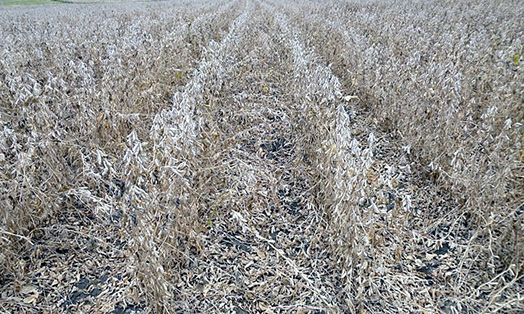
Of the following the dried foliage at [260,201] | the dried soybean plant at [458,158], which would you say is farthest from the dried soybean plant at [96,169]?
the dried soybean plant at [458,158]

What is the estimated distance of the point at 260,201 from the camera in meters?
3.04

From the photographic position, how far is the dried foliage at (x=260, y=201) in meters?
2.12

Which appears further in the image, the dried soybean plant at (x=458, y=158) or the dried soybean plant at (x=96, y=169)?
the dried soybean plant at (x=458, y=158)

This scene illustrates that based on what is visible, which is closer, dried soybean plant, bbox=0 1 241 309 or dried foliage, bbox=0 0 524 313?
dried soybean plant, bbox=0 1 241 309

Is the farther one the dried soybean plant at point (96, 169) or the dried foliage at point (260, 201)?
the dried foliage at point (260, 201)

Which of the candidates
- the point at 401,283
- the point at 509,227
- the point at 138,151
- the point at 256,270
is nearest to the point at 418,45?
the point at 509,227

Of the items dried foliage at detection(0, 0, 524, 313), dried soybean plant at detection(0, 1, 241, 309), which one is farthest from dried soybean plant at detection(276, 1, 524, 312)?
dried soybean plant at detection(0, 1, 241, 309)

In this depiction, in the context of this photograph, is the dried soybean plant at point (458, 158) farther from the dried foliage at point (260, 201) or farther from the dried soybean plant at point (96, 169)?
the dried soybean plant at point (96, 169)

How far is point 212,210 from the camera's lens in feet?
9.35

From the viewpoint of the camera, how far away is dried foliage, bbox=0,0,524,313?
6.95 ft

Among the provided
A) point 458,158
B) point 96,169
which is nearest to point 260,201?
point 96,169

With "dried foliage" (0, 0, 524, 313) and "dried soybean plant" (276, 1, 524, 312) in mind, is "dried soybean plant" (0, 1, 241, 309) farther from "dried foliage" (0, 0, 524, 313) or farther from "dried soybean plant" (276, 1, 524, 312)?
"dried soybean plant" (276, 1, 524, 312)

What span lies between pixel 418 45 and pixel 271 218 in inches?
153

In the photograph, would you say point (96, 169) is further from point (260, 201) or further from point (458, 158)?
point (458, 158)
